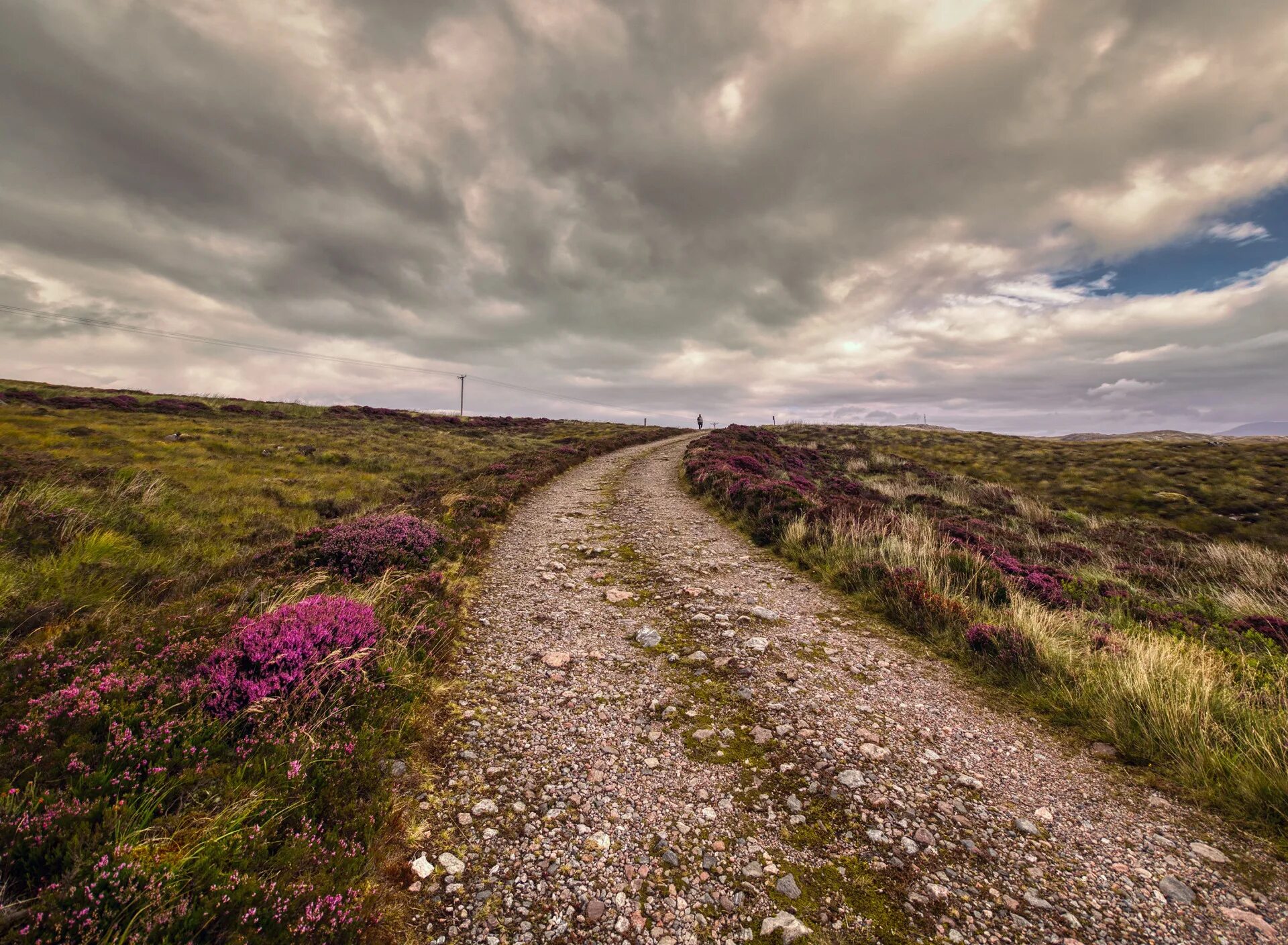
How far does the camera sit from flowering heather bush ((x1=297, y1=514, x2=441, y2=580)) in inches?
372

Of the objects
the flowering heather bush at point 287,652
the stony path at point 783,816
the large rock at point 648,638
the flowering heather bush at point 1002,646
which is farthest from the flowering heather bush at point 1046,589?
the flowering heather bush at point 287,652

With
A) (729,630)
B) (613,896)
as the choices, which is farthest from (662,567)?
(613,896)

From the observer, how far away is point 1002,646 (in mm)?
7262

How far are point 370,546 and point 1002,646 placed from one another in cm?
1141

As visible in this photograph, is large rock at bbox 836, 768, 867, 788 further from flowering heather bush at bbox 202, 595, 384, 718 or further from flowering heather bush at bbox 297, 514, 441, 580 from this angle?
flowering heather bush at bbox 297, 514, 441, 580

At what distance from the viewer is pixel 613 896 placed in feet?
11.8

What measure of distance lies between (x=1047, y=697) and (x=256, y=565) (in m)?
12.8

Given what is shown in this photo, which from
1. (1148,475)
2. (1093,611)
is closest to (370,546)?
(1093,611)

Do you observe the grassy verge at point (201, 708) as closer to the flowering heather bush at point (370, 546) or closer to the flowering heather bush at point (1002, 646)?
the flowering heather bush at point (370, 546)

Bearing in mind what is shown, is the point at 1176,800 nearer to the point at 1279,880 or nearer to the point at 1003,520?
the point at 1279,880

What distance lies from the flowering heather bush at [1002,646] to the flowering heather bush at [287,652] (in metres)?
8.62

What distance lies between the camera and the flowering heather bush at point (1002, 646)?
696cm

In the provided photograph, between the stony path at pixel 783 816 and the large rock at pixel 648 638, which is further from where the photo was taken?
the large rock at pixel 648 638

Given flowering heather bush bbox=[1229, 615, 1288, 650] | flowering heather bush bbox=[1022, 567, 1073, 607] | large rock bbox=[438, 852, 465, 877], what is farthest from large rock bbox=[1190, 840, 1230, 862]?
flowering heather bush bbox=[1229, 615, 1288, 650]
